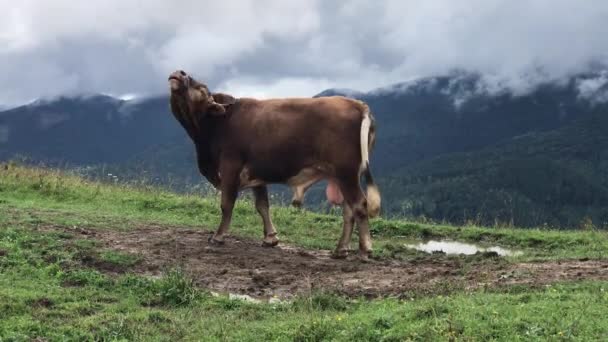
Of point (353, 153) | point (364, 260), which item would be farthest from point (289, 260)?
point (353, 153)

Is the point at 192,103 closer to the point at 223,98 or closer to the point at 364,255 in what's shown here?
the point at 223,98

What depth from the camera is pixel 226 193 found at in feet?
34.4

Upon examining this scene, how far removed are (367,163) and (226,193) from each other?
219 centimetres

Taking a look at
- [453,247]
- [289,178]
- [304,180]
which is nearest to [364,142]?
[304,180]

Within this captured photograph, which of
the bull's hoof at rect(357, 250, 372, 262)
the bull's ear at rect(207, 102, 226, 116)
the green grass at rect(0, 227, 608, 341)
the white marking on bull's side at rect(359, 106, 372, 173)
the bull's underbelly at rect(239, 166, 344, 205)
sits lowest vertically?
the green grass at rect(0, 227, 608, 341)

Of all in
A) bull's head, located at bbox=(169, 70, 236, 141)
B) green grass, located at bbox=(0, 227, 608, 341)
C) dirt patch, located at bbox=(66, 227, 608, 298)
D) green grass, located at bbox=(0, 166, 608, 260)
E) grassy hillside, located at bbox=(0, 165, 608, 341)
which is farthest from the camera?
green grass, located at bbox=(0, 166, 608, 260)

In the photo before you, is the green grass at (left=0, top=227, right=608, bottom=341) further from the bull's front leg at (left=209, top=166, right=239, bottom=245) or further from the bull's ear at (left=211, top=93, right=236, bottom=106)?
the bull's ear at (left=211, top=93, right=236, bottom=106)

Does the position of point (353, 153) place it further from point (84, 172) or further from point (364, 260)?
point (84, 172)

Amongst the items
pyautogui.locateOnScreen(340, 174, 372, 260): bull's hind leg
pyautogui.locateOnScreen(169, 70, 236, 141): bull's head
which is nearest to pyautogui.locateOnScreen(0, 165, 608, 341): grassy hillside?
pyautogui.locateOnScreen(340, 174, 372, 260): bull's hind leg

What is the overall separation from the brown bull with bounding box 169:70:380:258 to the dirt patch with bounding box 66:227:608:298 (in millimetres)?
613

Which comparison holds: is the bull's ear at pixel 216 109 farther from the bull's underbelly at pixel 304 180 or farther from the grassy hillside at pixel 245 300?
the grassy hillside at pixel 245 300

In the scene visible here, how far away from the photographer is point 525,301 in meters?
6.42

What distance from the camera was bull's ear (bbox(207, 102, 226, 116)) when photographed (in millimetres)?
10719

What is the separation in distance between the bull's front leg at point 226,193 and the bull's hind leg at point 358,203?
5.46 ft
